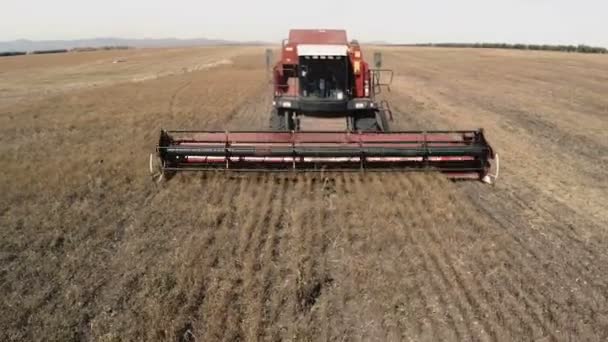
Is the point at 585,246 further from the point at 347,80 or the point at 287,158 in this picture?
the point at 347,80

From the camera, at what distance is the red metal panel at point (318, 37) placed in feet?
35.8

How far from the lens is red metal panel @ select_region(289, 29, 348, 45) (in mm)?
10909

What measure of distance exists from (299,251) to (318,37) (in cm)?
682

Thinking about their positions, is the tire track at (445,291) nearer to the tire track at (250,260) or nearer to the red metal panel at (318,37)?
the tire track at (250,260)

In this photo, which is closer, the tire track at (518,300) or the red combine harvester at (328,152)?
the tire track at (518,300)

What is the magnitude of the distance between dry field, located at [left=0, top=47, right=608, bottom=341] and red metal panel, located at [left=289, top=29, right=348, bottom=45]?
13.0 feet

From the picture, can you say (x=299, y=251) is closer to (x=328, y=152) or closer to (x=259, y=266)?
(x=259, y=266)

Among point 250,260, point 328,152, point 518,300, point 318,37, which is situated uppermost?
point 318,37

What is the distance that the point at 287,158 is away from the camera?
324 inches

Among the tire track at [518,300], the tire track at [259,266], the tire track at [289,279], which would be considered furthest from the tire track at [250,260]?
the tire track at [518,300]

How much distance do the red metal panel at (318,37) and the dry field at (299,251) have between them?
13.0ft

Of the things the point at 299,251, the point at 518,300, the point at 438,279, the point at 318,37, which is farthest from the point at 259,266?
the point at 318,37

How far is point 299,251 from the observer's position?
224 inches

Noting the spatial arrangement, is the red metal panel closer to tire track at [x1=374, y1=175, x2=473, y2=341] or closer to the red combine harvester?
the red combine harvester
